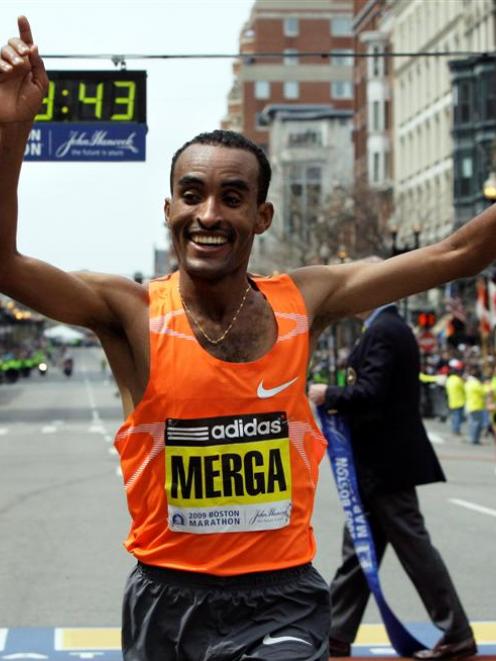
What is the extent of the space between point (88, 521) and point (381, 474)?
26.9ft

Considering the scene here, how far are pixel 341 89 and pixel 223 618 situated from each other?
140 metres

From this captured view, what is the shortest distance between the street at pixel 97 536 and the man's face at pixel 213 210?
4.90 meters

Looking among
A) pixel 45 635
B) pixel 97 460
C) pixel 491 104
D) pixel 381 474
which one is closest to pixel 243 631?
pixel 381 474

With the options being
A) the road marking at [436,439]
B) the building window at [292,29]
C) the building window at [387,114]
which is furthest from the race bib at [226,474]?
the building window at [292,29]

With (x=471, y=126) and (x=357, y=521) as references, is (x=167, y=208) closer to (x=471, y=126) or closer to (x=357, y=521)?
(x=357, y=521)

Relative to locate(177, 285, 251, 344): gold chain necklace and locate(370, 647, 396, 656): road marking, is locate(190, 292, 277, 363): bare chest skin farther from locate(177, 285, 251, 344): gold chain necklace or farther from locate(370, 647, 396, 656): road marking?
locate(370, 647, 396, 656): road marking

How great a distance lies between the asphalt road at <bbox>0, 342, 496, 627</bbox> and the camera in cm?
1099

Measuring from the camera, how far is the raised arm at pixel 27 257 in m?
4.18

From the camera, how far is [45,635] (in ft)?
32.1

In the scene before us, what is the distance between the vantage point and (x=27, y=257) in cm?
460

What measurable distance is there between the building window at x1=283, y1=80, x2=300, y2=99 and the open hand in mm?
139580

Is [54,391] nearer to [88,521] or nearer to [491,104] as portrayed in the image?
[491,104]

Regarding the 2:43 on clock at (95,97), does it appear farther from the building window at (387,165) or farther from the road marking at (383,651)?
the building window at (387,165)

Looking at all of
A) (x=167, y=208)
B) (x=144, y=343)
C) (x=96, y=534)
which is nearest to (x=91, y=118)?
(x=96, y=534)
